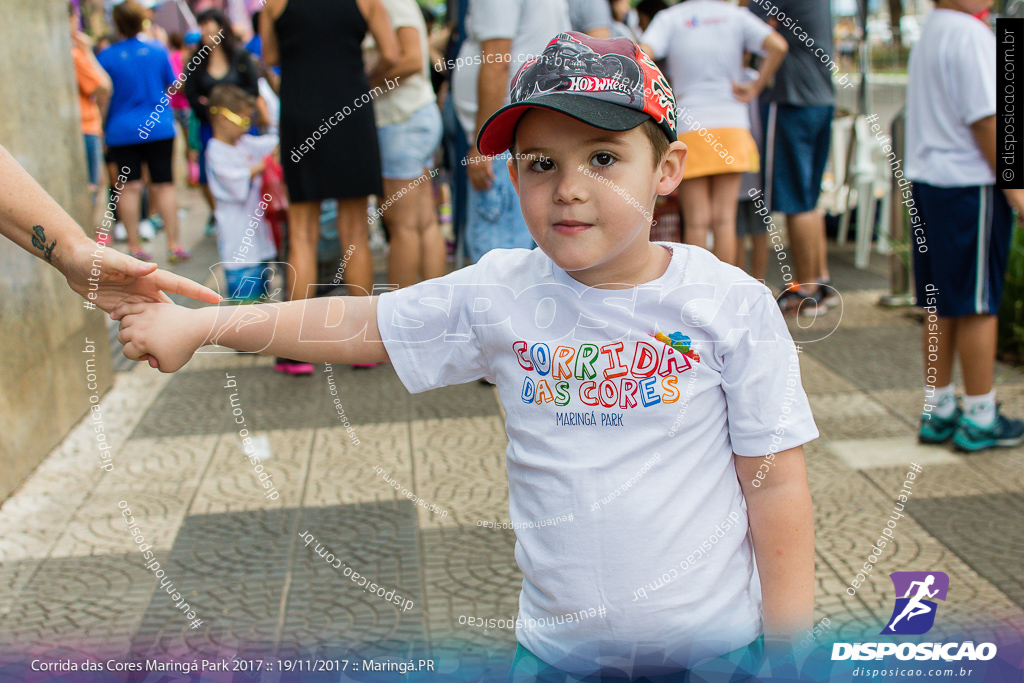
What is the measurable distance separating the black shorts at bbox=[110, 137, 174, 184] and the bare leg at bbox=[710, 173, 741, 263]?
12.1 ft

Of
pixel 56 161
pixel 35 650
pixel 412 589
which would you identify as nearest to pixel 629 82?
pixel 412 589

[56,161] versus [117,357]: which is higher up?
[56,161]

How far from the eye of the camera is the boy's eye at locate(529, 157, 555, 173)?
127cm

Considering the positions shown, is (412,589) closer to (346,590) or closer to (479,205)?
(346,590)

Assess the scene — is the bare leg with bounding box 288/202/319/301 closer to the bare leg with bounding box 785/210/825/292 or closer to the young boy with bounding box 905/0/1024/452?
the bare leg with bounding box 785/210/825/292

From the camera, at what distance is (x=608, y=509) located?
4.09ft

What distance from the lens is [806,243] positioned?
4367mm

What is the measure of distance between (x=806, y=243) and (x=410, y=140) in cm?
196

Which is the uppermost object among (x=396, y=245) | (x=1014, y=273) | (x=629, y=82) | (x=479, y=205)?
(x=629, y=82)

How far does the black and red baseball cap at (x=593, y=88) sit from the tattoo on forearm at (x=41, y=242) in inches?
31.6

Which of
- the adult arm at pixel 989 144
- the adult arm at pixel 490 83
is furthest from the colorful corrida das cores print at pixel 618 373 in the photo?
the adult arm at pixel 989 144

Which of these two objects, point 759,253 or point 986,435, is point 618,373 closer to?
point 986,435

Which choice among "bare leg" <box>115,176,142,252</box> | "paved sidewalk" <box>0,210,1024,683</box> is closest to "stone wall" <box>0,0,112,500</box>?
"paved sidewalk" <box>0,210,1024,683</box>

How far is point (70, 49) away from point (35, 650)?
2.97m
